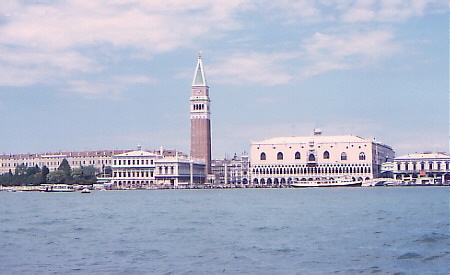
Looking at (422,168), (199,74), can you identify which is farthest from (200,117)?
(422,168)

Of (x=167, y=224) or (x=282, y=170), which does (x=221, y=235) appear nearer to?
(x=167, y=224)

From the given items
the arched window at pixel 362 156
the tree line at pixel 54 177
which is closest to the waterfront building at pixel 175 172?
the tree line at pixel 54 177

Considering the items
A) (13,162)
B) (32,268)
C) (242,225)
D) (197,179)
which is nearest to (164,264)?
(32,268)

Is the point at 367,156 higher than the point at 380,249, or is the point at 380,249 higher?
the point at 367,156

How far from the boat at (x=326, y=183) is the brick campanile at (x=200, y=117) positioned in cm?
1450

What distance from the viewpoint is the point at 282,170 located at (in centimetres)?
12044

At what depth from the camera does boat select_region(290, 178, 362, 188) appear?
361 ft

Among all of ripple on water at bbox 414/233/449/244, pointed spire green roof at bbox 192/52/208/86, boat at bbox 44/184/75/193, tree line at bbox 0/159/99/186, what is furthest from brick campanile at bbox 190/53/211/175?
ripple on water at bbox 414/233/449/244

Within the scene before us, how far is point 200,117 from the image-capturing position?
121750 mm

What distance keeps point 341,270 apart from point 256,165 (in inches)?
4075

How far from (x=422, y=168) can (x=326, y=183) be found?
1526 cm

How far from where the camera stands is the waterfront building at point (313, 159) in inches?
4592

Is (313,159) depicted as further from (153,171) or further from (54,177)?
(54,177)

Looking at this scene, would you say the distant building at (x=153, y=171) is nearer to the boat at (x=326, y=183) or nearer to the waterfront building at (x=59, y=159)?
the waterfront building at (x=59, y=159)
